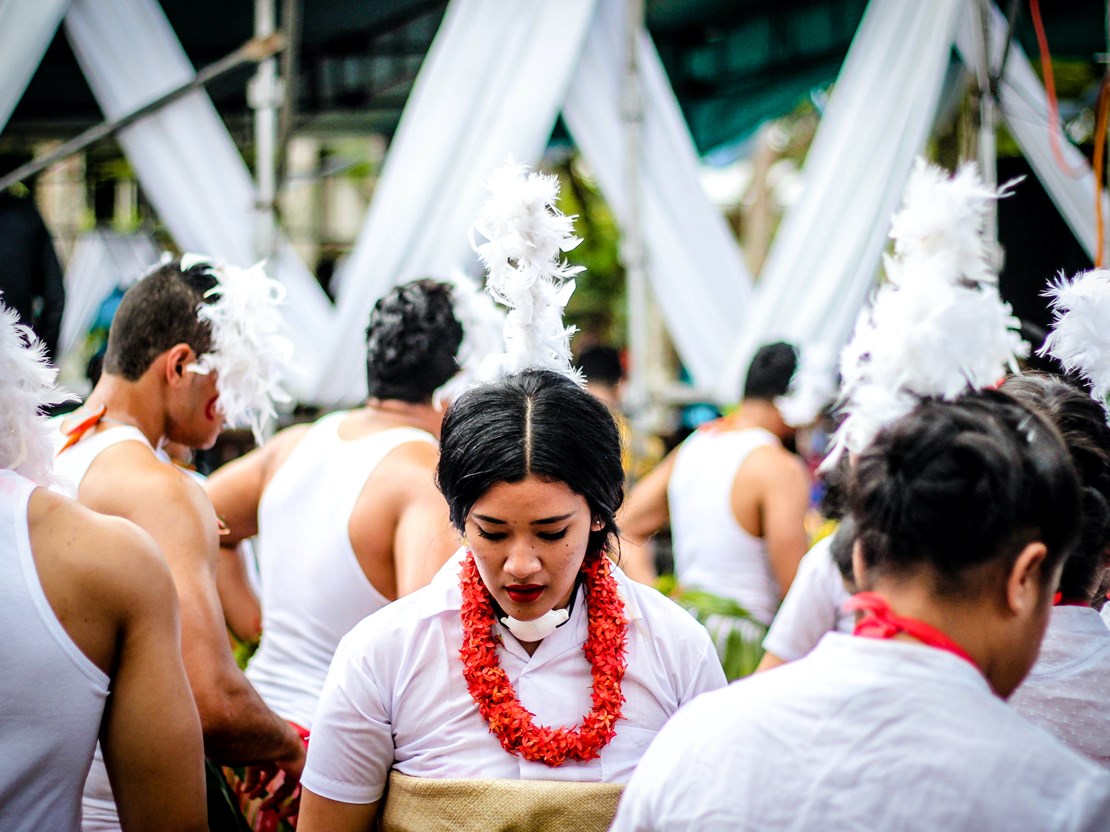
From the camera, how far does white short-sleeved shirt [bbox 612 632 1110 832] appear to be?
1287 millimetres

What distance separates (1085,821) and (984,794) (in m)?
0.11

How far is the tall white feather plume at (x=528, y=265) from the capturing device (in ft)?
7.26

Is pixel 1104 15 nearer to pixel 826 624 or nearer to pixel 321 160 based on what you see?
pixel 826 624

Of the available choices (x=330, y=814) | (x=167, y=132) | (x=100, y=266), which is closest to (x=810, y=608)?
(x=330, y=814)

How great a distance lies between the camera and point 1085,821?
1257 millimetres

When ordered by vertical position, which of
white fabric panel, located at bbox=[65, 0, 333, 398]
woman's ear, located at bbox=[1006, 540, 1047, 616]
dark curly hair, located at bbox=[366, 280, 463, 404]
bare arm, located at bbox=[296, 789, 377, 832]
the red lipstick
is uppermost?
white fabric panel, located at bbox=[65, 0, 333, 398]

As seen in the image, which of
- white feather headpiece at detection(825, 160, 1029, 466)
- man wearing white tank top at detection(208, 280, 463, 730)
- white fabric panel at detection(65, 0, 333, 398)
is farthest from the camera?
white fabric panel at detection(65, 0, 333, 398)

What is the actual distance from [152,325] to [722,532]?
92.9 inches

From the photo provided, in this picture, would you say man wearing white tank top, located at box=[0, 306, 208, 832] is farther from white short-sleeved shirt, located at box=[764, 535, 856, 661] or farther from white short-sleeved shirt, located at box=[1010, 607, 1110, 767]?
white short-sleeved shirt, located at box=[764, 535, 856, 661]

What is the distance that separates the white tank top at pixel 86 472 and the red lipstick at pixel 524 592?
2.64ft

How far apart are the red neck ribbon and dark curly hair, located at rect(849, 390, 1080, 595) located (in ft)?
0.15

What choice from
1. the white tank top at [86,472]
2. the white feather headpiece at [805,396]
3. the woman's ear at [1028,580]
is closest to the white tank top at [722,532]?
the white feather headpiece at [805,396]

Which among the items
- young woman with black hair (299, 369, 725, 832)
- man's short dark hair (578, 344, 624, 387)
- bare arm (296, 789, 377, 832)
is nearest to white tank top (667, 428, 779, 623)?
man's short dark hair (578, 344, 624, 387)

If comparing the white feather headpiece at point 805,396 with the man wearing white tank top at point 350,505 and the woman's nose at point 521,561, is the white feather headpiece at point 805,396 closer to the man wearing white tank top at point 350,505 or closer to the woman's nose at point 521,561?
the man wearing white tank top at point 350,505
